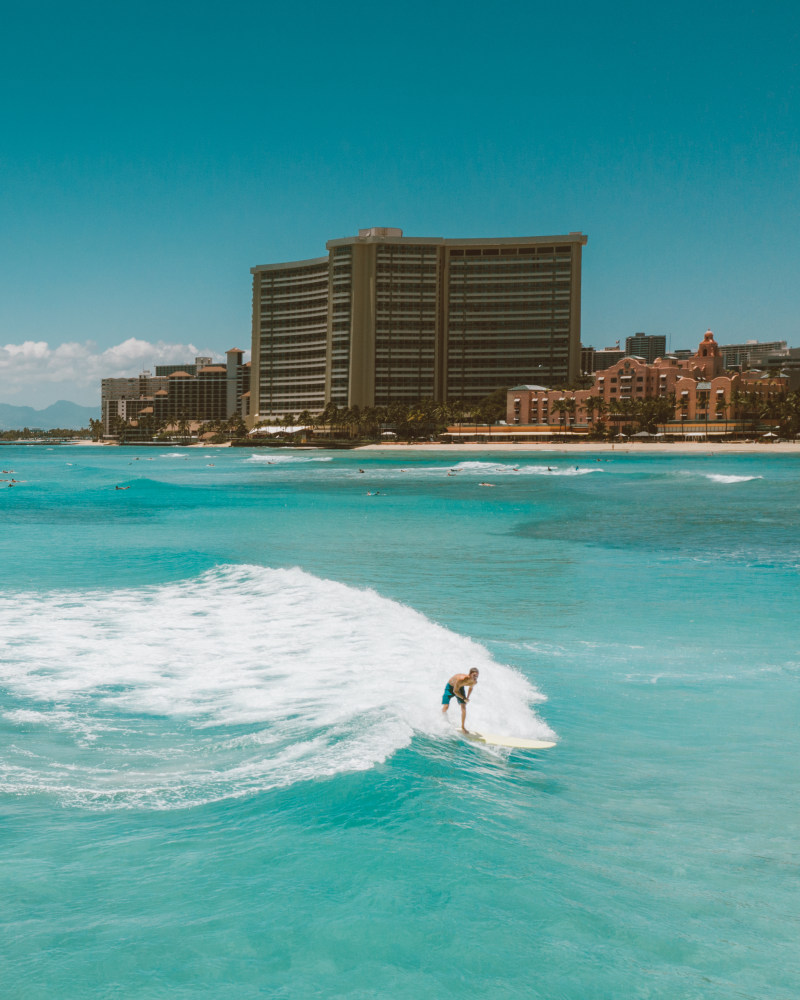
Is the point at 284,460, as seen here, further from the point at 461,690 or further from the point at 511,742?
the point at 511,742

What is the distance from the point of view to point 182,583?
90.5 ft

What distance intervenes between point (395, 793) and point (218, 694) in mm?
5476

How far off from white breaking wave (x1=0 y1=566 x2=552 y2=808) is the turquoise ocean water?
0.07 meters

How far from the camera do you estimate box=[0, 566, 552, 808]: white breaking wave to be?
36.6 ft

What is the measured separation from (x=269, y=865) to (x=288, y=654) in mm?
8985

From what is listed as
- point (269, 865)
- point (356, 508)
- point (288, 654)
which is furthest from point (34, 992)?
point (356, 508)

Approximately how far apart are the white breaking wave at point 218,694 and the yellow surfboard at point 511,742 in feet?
1.31

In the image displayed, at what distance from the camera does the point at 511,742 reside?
485 inches

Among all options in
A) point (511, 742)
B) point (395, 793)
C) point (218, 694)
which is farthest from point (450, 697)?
point (218, 694)

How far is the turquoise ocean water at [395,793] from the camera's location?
733 centimetres

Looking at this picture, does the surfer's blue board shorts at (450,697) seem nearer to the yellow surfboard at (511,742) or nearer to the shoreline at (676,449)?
the yellow surfboard at (511,742)

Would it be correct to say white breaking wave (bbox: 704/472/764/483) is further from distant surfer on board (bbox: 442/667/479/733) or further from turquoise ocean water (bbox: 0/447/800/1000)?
distant surfer on board (bbox: 442/667/479/733)

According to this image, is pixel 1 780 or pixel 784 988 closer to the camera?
pixel 784 988

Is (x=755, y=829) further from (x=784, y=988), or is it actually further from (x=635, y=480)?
(x=635, y=480)
